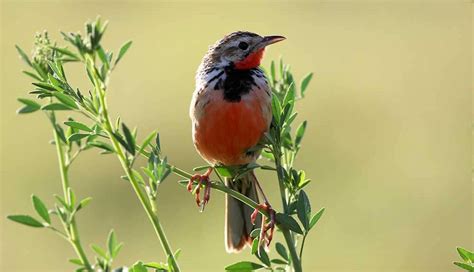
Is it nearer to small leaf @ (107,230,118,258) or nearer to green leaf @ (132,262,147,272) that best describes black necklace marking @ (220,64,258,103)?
small leaf @ (107,230,118,258)

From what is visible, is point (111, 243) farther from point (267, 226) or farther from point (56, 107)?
point (267, 226)

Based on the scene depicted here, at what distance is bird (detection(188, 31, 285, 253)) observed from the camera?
299 cm

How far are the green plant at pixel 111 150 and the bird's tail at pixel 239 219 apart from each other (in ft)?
3.46

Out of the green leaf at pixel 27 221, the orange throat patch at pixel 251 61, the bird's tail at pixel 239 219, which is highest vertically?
the orange throat patch at pixel 251 61

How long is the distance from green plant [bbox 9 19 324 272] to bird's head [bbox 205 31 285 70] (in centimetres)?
119

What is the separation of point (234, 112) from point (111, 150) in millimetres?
1444

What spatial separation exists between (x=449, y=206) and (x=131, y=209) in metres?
3.69

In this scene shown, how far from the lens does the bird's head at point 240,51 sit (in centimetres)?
353

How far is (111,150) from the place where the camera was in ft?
5.62

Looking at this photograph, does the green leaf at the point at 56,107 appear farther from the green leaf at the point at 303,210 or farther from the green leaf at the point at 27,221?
the green leaf at the point at 303,210

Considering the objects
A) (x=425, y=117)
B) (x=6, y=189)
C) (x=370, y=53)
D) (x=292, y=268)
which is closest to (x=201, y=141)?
(x=292, y=268)

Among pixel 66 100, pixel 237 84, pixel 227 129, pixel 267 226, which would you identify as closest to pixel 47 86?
pixel 66 100

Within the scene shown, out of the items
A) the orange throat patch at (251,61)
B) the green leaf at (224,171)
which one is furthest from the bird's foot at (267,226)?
the orange throat patch at (251,61)

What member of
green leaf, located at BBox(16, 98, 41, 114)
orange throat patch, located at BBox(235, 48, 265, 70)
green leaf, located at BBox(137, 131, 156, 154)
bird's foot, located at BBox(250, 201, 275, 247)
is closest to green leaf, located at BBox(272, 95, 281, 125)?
bird's foot, located at BBox(250, 201, 275, 247)
